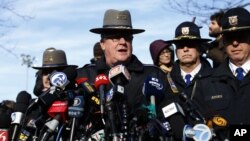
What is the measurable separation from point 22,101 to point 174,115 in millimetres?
2763

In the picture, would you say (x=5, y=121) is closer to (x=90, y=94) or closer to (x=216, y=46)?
(x=90, y=94)

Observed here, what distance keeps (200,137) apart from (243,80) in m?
1.37

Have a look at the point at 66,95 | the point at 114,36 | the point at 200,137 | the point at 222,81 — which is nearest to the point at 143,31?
the point at 114,36

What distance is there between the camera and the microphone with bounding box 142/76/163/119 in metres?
4.96

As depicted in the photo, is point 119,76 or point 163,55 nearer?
point 119,76

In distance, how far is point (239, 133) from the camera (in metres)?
5.28

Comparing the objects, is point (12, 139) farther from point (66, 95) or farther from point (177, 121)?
point (177, 121)

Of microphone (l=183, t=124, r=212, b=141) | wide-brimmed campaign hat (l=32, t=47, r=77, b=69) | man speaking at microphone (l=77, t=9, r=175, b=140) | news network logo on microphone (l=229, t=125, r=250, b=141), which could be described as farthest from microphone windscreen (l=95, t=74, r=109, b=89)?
wide-brimmed campaign hat (l=32, t=47, r=77, b=69)

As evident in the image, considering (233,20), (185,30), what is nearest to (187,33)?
(185,30)

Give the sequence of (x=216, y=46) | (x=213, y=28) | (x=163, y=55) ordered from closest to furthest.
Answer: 1. (x=216, y=46)
2. (x=163, y=55)
3. (x=213, y=28)

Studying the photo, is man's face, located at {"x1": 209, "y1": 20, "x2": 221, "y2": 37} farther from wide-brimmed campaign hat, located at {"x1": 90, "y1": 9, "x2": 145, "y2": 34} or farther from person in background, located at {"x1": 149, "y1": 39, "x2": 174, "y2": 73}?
wide-brimmed campaign hat, located at {"x1": 90, "y1": 9, "x2": 145, "y2": 34}

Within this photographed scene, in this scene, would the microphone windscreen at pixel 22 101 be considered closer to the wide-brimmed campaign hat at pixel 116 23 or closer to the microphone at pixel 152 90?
the wide-brimmed campaign hat at pixel 116 23

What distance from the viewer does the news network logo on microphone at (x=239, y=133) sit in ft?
17.2

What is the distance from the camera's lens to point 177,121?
198 inches
